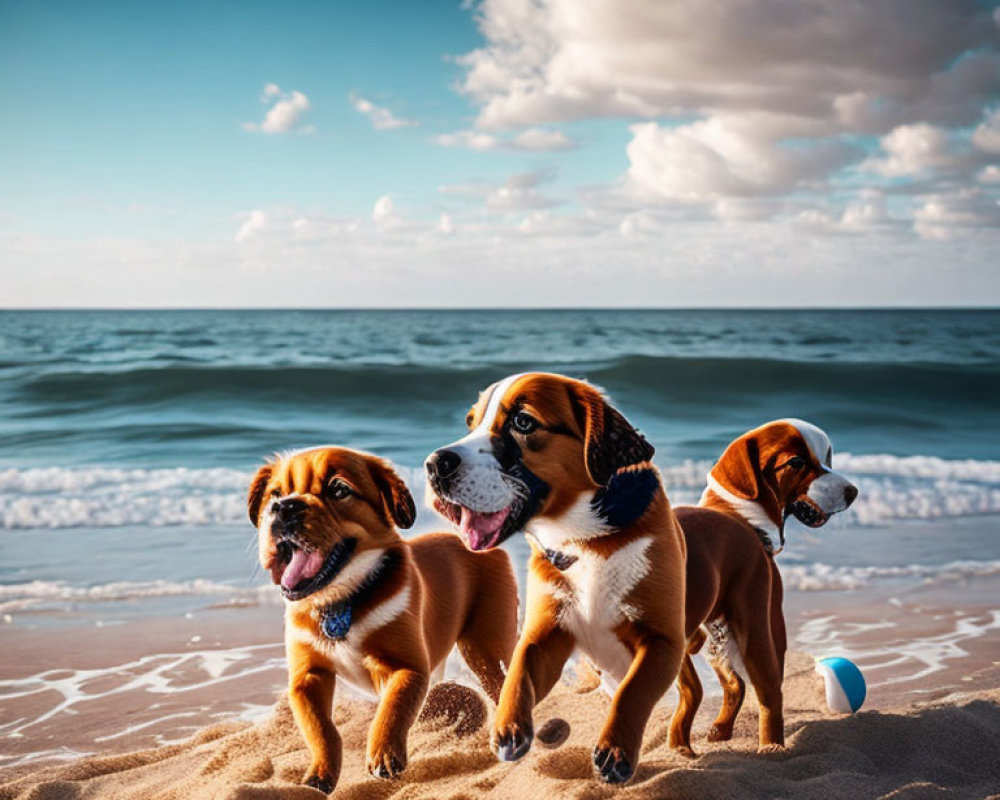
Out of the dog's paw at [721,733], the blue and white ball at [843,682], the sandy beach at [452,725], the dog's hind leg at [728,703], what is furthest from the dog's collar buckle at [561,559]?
the blue and white ball at [843,682]

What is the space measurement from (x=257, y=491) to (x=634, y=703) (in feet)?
3.65

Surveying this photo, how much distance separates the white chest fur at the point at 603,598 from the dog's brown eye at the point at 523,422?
31 cm

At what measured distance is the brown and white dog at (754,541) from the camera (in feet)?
9.57

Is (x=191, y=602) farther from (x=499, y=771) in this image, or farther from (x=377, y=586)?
(x=377, y=586)

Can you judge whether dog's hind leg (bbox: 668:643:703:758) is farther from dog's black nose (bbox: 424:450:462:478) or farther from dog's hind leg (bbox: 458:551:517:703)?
dog's black nose (bbox: 424:450:462:478)

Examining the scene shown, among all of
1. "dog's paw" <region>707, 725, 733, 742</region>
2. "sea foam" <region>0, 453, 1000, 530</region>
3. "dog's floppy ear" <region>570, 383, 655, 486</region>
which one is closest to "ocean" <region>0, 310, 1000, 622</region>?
"sea foam" <region>0, 453, 1000, 530</region>

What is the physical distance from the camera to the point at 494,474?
2242 millimetres

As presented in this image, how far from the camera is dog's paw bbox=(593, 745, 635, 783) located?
224 cm

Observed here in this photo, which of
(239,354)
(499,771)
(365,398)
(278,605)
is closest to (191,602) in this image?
(278,605)

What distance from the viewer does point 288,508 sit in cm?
240

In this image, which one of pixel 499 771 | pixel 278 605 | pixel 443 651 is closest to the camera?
pixel 443 651

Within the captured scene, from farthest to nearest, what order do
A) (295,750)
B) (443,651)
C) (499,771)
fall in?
(295,750), (499,771), (443,651)

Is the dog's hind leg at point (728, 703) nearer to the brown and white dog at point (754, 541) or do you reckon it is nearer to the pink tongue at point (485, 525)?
the brown and white dog at point (754, 541)

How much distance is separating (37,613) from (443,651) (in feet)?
17.4
